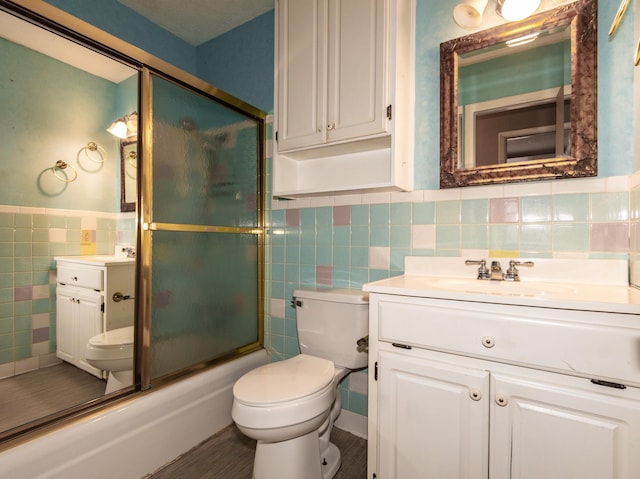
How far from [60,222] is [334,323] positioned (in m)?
1.60

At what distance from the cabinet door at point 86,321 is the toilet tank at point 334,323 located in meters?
1.06

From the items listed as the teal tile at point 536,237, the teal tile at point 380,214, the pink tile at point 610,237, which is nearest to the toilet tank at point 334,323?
the teal tile at point 380,214

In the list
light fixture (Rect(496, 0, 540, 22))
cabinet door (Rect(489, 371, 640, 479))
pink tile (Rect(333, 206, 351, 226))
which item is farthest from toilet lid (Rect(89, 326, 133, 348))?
light fixture (Rect(496, 0, 540, 22))

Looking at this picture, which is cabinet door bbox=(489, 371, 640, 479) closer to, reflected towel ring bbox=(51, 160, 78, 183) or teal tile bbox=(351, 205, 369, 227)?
teal tile bbox=(351, 205, 369, 227)

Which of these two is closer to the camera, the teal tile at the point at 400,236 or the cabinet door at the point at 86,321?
the teal tile at the point at 400,236

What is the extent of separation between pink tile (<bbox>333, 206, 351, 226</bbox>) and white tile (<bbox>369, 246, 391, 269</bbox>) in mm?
210

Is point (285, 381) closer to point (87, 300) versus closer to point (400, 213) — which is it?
point (400, 213)

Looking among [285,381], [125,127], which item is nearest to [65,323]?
[125,127]

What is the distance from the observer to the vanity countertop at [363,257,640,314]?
0.88 meters

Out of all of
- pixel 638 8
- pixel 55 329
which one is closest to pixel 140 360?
pixel 55 329

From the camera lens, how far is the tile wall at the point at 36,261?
5.48 feet

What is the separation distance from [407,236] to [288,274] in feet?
2.58

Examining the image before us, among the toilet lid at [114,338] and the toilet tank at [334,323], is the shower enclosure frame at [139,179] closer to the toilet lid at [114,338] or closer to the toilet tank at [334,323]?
the toilet lid at [114,338]

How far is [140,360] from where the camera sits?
4.85 ft
